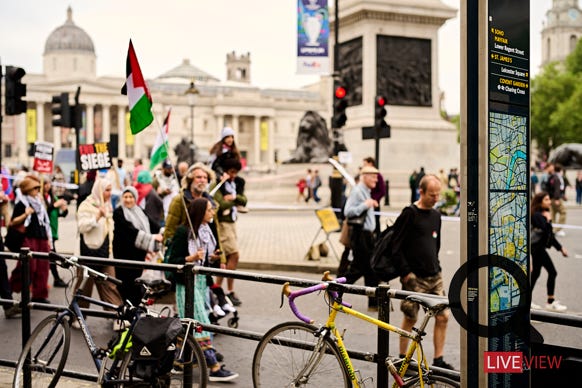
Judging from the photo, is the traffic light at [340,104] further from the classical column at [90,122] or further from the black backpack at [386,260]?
the classical column at [90,122]

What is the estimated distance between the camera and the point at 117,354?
17.1ft

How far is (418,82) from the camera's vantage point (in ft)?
105

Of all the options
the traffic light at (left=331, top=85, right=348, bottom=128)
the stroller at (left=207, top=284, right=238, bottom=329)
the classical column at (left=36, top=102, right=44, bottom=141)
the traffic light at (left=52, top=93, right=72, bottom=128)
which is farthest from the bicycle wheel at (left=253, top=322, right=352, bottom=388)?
the classical column at (left=36, top=102, right=44, bottom=141)

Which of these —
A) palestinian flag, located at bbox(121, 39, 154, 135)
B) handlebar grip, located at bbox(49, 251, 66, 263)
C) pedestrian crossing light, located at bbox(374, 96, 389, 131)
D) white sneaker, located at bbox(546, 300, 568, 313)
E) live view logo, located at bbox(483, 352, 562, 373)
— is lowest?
white sneaker, located at bbox(546, 300, 568, 313)

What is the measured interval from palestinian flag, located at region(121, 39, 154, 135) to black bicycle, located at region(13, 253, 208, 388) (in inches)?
58.4

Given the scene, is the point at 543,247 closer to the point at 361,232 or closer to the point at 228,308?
the point at 361,232

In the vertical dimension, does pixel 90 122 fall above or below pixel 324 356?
above

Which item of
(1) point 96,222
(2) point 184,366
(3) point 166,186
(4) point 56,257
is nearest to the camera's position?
(2) point 184,366

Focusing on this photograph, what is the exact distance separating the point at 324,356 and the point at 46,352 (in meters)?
2.01

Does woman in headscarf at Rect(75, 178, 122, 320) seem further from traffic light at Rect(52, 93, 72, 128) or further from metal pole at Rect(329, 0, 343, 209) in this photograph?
metal pole at Rect(329, 0, 343, 209)

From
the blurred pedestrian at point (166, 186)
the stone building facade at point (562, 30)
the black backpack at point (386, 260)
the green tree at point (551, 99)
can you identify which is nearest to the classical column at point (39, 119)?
the green tree at point (551, 99)

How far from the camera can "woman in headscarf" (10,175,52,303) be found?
33.8 ft

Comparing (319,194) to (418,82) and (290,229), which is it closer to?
(418,82)

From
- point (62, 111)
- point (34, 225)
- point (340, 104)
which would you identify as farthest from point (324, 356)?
point (62, 111)
